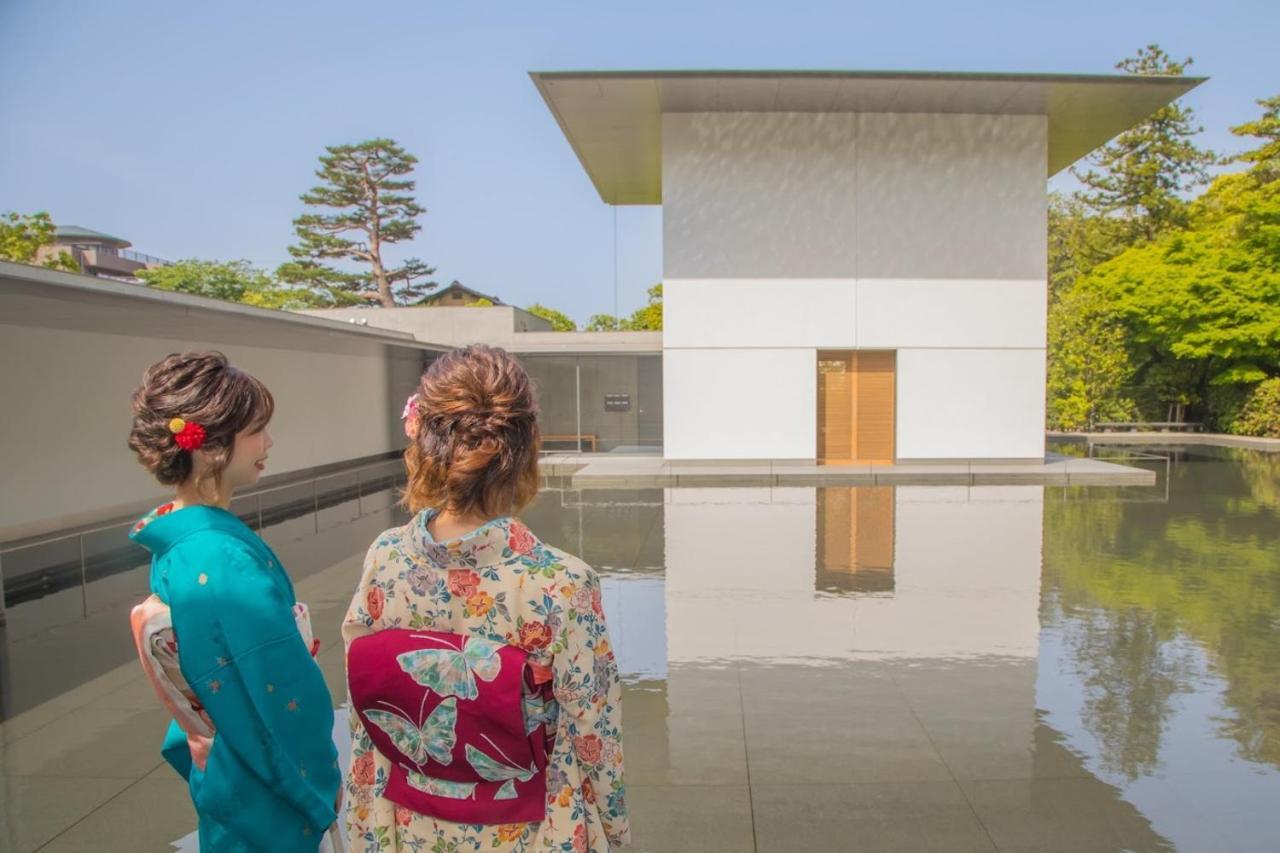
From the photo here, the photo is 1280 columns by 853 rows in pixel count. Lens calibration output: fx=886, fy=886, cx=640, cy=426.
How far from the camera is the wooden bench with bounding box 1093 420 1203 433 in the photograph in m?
27.9

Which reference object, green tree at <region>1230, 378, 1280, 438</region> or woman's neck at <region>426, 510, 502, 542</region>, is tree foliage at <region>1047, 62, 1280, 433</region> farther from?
woman's neck at <region>426, 510, 502, 542</region>

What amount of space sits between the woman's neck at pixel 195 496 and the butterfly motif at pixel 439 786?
0.66 m

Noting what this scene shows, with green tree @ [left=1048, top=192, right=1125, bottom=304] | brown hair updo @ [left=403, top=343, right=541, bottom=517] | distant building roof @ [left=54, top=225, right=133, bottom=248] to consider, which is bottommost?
brown hair updo @ [left=403, top=343, right=541, bottom=517]

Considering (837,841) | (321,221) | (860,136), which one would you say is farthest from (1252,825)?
(321,221)

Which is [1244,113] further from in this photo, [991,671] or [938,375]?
[991,671]

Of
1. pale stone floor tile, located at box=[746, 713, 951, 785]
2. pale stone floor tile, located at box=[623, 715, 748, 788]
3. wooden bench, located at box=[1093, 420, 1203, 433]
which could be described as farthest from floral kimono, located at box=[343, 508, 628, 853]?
wooden bench, located at box=[1093, 420, 1203, 433]

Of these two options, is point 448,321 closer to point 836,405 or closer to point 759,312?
point 759,312

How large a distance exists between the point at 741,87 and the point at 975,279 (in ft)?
18.5

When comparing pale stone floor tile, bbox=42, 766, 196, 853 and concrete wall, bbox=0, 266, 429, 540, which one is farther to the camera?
concrete wall, bbox=0, 266, 429, 540

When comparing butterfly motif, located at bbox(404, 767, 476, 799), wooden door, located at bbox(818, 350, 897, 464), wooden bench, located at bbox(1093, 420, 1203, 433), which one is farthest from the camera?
wooden bench, located at bbox(1093, 420, 1203, 433)

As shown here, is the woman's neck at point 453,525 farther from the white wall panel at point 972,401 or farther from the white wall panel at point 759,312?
the white wall panel at point 972,401

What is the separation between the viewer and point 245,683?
1.62 m

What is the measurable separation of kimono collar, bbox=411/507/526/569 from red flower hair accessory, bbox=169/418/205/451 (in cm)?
49

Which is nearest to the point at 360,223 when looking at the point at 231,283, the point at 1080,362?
the point at 231,283
